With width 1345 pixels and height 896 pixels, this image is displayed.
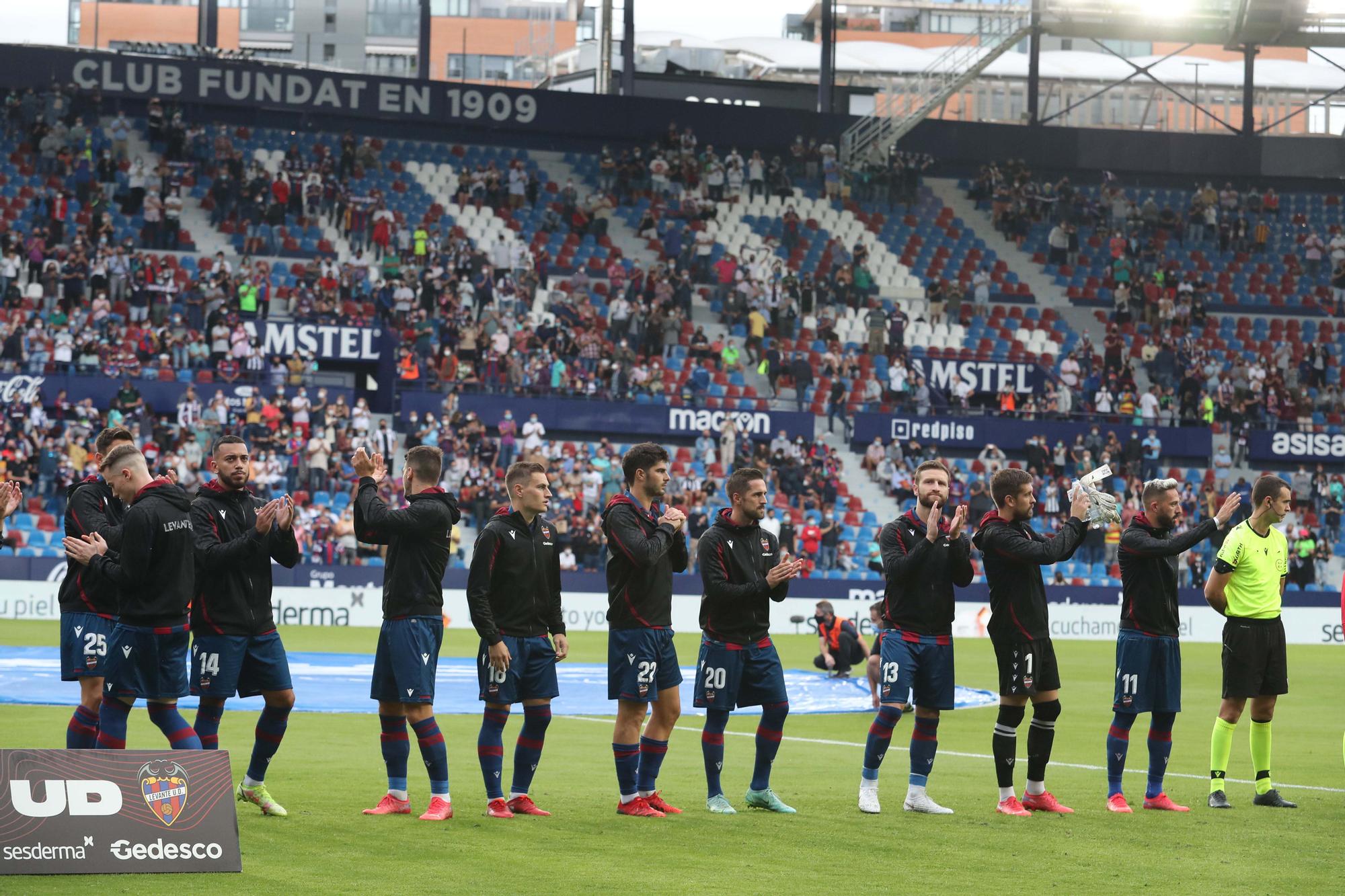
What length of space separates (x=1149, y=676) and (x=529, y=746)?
14.1ft

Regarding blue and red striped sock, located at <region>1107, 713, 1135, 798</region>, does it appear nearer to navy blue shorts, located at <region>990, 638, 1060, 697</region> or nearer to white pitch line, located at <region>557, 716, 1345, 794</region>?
navy blue shorts, located at <region>990, 638, 1060, 697</region>

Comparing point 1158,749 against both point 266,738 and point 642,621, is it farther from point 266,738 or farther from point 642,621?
point 266,738

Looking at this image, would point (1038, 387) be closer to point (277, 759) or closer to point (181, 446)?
point (181, 446)

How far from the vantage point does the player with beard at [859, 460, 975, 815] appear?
11.1 m

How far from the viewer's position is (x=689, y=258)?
4266cm

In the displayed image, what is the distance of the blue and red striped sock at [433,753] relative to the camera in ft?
33.8

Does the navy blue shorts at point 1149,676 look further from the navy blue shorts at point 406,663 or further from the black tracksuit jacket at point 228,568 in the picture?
the black tracksuit jacket at point 228,568

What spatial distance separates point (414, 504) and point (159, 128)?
110ft

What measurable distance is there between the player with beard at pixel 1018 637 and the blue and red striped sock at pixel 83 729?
5.78m

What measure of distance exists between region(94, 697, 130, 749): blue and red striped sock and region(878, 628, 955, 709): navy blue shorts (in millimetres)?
4755

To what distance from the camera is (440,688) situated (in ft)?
→ 67.1

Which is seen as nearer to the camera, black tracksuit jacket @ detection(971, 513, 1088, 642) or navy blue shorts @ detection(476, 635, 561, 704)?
navy blue shorts @ detection(476, 635, 561, 704)

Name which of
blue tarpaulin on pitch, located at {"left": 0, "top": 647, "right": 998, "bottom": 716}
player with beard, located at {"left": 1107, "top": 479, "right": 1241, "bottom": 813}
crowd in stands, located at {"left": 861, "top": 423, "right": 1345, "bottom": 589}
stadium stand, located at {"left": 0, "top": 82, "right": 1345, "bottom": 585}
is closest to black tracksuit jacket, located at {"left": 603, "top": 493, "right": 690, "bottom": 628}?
player with beard, located at {"left": 1107, "top": 479, "right": 1241, "bottom": 813}

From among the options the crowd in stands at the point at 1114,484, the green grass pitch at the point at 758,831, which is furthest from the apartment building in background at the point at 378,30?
the green grass pitch at the point at 758,831
